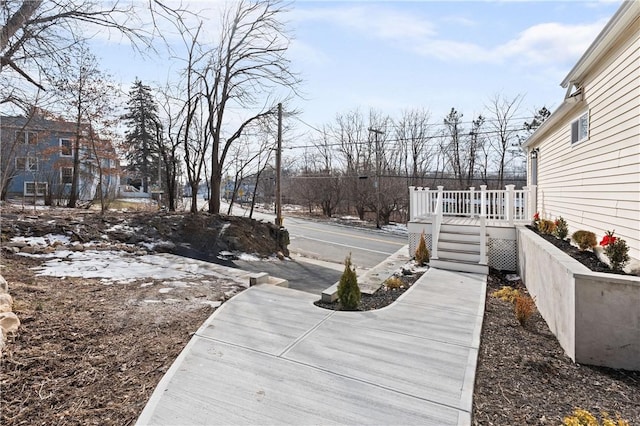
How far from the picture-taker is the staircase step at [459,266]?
21.0 ft

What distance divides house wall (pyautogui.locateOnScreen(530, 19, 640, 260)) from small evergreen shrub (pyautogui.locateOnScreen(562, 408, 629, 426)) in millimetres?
2319

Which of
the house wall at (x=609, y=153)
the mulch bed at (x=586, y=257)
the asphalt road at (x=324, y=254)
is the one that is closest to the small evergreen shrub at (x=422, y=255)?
the asphalt road at (x=324, y=254)

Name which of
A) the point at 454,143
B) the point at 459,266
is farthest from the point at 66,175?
the point at 454,143

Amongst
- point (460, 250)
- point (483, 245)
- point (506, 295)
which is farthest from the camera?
point (460, 250)

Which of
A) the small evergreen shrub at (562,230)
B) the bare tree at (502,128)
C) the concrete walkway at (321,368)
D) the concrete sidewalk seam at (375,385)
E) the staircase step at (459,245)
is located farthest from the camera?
the bare tree at (502,128)

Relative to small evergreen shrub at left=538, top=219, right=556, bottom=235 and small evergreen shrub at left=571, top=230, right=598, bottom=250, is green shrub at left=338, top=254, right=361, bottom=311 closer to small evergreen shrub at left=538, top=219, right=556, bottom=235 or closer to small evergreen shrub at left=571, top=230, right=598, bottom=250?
small evergreen shrub at left=571, top=230, right=598, bottom=250

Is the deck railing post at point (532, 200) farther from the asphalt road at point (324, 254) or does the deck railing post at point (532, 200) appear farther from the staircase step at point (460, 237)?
the asphalt road at point (324, 254)

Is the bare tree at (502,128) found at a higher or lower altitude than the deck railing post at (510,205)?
higher

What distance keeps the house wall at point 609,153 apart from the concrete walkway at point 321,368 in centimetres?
220

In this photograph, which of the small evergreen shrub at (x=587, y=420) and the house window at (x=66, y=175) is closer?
the small evergreen shrub at (x=587, y=420)

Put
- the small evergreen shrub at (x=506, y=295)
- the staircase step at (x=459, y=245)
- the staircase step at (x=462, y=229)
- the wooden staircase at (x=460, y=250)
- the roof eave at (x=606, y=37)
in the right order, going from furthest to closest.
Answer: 1. the staircase step at (x=462, y=229)
2. the staircase step at (x=459, y=245)
3. the wooden staircase at (x=460, y=250)
4. the small evergreen shrub at (x=506, y=295)
5. the roof eave at (x=606, y=37)

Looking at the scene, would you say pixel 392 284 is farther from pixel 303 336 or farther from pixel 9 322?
pixel 9 322

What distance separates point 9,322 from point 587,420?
14.5 feet

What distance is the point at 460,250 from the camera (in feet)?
22.9
